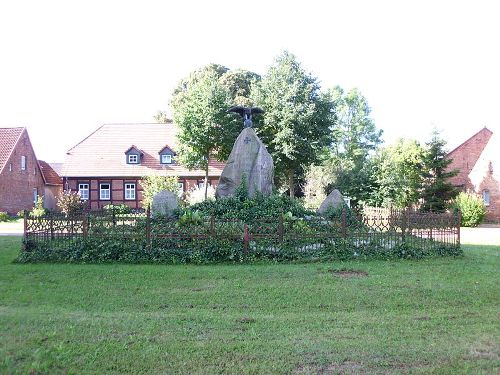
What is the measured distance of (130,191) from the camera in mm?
35688

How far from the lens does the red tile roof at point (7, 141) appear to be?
33.4 metres

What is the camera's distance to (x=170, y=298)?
750 centimetres

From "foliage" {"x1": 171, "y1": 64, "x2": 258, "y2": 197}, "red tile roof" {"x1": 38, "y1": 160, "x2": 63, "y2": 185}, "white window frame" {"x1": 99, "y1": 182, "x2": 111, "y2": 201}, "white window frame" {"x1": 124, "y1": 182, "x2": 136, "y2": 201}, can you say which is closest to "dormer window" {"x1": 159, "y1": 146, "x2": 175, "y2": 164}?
"white window frame" {"x1": 124, "y1": 182, "x2": 136, "y2": 201}

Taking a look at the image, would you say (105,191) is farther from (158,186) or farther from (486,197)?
(486,197)

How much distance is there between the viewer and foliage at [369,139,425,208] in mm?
Result: 30734

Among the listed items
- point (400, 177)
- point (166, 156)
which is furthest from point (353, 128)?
point (166, 156)

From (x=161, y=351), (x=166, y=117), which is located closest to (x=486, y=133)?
(x=166, y=117)

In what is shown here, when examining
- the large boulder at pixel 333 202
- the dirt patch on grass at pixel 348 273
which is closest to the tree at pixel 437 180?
the large boulder at pixel 333 202

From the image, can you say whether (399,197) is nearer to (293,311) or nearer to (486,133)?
(486,133)

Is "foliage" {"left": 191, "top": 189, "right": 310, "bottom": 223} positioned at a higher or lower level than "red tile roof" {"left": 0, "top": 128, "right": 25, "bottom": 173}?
lower

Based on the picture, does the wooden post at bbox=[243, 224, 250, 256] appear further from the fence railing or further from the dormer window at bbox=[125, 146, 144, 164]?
the dormer window at bbox=[125, 146, 144, 164]

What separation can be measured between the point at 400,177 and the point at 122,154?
21.5 metres

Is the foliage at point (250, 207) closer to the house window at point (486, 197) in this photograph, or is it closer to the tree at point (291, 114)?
the tree at point (291, 114)

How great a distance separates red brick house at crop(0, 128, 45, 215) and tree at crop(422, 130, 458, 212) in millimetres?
29013
